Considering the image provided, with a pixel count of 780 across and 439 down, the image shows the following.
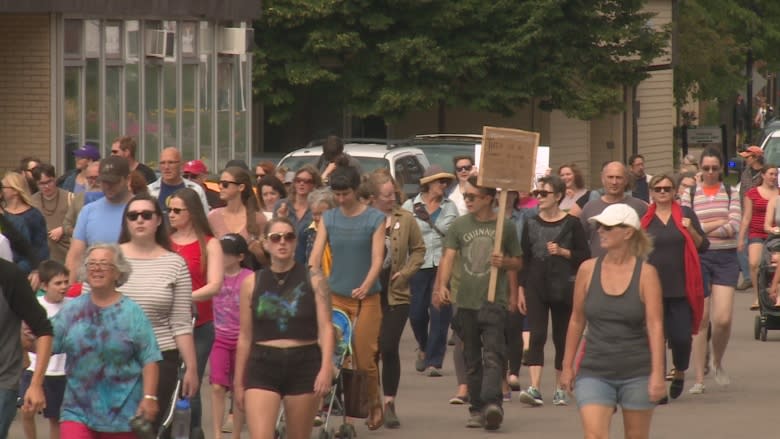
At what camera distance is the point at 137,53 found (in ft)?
91.9

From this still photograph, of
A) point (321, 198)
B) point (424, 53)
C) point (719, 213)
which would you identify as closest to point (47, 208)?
point (321, 198)

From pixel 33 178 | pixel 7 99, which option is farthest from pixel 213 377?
pixel 7 99

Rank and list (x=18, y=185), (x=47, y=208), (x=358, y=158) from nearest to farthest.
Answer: (x=18, y=185)
(x=47, y=208)
(x=358, y=158)

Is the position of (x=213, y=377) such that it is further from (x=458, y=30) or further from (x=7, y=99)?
(x=458, y=30)

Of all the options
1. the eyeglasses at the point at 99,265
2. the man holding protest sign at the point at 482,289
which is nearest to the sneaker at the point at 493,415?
the man holding protest sign at the point at 482,289

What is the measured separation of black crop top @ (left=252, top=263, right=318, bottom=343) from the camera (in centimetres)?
931

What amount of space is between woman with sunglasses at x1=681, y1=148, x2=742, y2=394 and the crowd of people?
0.07ft

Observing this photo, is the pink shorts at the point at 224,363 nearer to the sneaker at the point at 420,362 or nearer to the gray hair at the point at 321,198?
the gray hair at the point at 321,198

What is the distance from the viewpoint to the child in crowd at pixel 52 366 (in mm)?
10688

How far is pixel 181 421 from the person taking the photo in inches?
415

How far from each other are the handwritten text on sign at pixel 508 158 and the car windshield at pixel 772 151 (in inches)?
566

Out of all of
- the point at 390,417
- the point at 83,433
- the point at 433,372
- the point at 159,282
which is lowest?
the point at 433,372

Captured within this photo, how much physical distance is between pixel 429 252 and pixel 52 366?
6.29 m

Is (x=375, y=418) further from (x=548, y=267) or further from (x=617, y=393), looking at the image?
(x=617, y=393)
